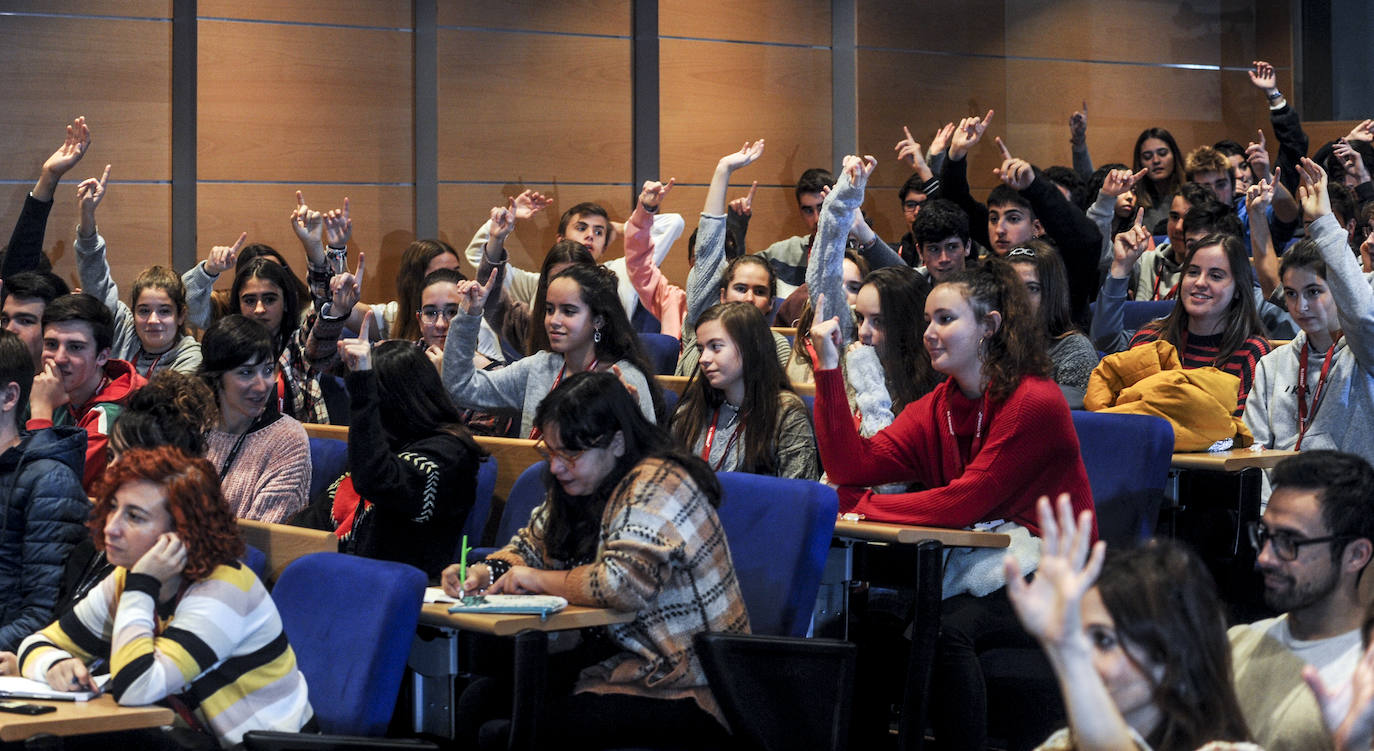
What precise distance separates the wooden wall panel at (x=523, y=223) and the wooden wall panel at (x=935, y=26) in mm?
1738

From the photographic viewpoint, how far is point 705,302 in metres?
5.99

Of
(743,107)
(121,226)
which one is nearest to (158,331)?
(121,226)

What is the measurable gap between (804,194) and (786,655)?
5.01 metres

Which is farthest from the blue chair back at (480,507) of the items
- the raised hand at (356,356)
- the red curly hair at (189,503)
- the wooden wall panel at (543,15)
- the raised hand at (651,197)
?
the wooden wall panel at (543,15)

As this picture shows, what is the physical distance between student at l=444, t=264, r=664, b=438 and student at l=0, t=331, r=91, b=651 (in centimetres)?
144

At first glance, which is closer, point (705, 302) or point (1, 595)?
point (1, 595)

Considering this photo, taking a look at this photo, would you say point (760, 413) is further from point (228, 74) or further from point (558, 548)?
point (228, 74)

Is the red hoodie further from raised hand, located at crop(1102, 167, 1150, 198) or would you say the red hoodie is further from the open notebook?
raised hand, located at crop(1102, 167, 1150, 198)

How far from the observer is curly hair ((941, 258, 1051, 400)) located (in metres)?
3.55

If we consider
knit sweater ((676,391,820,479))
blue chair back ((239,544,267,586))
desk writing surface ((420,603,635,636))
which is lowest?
desk writing surface ((420,603,635,636))

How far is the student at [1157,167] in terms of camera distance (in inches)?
307

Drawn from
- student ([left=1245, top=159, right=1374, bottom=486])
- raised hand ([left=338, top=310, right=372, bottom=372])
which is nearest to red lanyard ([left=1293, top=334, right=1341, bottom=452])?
student ([left=1245, top=159, right=1374, bottom=486])

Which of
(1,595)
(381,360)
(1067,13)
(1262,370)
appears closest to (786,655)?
(381,360)

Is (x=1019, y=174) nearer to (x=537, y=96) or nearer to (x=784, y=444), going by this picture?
(x=784, y=444)
